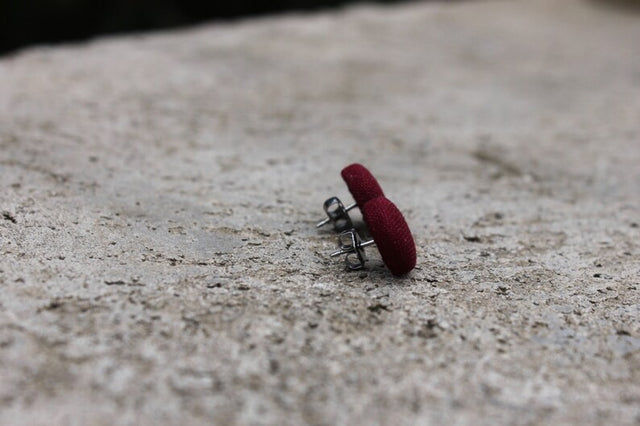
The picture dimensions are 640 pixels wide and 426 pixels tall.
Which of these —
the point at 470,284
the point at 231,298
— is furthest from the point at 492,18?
the point at 231,298

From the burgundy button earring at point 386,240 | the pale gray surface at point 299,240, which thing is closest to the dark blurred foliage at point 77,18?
the pale gray surface at point 299,240

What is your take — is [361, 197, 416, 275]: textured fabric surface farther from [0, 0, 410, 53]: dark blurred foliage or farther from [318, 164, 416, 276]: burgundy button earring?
[0, 0, 410, 53]: dark blurred foliage

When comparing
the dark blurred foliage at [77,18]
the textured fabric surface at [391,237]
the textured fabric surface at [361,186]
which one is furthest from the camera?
the dark blurred foliage at [77,18]

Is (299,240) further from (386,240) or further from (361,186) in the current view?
(386,240)

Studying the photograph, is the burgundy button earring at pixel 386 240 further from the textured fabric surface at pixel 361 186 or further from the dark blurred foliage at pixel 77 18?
the dark blurred foliage at pixel 77 18

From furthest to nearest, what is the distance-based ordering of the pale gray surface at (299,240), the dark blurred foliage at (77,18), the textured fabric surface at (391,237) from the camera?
the dark blurred foliage at (77,18) → the textured fabric surface at (391,237) → the pale gray surface at (299,240)

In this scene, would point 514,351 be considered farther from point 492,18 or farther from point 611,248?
point 492,18

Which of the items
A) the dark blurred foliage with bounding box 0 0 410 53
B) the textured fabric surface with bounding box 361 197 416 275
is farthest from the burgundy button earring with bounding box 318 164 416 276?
the dark blurred foliage with bounding box 0 0 410 53

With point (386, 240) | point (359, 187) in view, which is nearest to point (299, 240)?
point (359, 187)
